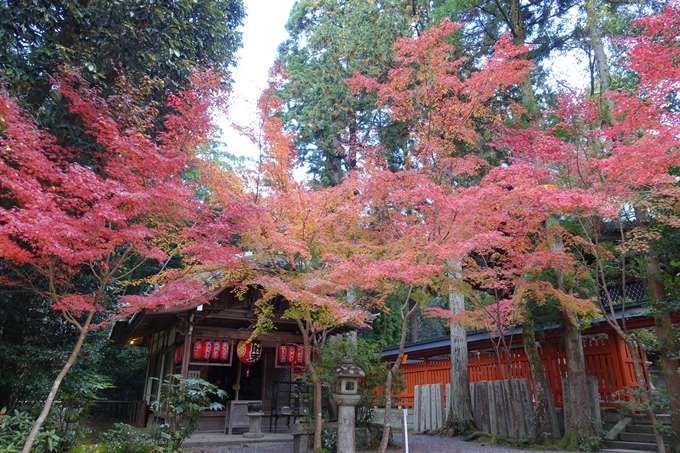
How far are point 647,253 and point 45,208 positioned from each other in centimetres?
1070

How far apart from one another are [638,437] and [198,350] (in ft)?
34.8

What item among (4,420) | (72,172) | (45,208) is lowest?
(4,420)

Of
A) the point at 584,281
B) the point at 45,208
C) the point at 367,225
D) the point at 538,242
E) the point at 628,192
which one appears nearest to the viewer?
the point at 45,208

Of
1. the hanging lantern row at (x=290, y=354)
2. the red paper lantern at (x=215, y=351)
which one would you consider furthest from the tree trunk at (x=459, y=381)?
the red paper lantern at (x=215, y=351)

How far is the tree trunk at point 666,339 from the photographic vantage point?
26.8 feet

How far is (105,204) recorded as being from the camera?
6.24 m

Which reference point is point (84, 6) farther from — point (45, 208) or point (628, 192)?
point (628, 192)

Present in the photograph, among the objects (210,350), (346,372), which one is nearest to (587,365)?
(346,372)

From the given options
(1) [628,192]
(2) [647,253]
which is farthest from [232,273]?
(2) [647,253]

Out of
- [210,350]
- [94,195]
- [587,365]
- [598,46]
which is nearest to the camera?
[94,195]

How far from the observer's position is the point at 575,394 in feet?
31.3

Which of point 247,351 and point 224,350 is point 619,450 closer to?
point 247,351

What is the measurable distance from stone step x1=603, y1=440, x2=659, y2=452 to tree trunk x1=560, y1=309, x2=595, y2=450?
365 millimetres

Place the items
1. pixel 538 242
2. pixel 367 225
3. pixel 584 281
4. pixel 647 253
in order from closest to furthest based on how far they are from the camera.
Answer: pixel 647 253
pixel 367 225
pixel 538 242
pixel 584 281
